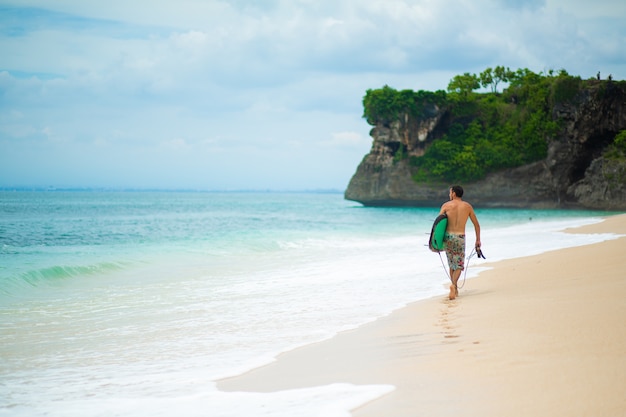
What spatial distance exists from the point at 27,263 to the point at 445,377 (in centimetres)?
1141

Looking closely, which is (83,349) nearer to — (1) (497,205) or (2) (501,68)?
(1) (497,205)

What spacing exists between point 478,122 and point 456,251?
160 feet

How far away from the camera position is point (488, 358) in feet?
12.5

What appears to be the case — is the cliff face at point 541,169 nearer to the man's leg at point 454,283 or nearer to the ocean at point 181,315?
the ocean at point 181,315

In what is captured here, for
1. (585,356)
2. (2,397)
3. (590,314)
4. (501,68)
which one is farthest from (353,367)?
(501,68)

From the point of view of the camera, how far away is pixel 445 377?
139 inches

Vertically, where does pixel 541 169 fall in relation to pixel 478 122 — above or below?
below

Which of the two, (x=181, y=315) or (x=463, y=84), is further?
(x=463, y=84)

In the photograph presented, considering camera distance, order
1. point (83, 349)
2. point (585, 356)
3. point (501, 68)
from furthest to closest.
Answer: point (501, 68) → point (83, 349) → point (585, 356)

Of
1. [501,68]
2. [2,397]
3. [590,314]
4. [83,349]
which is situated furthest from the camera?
[501,68]

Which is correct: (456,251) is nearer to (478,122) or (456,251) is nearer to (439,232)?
(439,232)

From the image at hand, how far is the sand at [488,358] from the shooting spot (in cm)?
301

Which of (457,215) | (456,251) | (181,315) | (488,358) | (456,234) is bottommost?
(181,315)

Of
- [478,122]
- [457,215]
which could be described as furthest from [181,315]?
[478,122]
